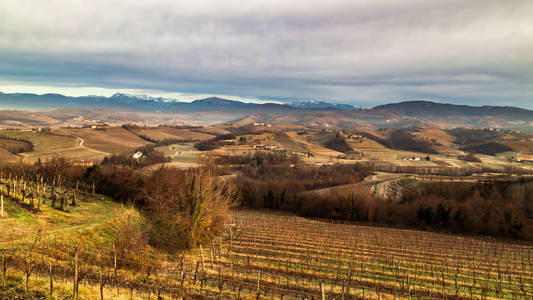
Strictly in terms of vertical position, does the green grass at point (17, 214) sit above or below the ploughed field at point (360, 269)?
above

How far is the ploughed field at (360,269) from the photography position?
21641 millimetres

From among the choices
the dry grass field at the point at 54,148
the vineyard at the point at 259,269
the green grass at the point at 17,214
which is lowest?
the dry grass field at the point at 54,148

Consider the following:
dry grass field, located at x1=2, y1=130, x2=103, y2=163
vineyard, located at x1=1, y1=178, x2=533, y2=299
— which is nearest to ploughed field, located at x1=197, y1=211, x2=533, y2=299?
vineyard, located at x1=1, y1=178, x2=533, y2=299

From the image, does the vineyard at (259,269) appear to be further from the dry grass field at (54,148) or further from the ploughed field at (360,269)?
the dry grass field at (54,148)

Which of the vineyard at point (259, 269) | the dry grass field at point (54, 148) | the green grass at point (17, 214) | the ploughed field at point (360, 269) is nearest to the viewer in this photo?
the vineyard at point (259, 269)

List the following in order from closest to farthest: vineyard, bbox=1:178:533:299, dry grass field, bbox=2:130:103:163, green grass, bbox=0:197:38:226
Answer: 1. vineyard, bbox=1:178:533:299
2. green grass, bbox=0:197:38:226
3. dry grass field, bbox=2:130:103:163

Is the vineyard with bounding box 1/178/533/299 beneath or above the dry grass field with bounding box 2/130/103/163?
above

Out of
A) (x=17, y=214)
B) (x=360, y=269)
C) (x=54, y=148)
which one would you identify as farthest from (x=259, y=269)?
(x=54, y=148)

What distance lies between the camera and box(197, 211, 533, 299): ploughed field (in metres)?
21.6

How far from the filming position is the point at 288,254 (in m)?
30.9

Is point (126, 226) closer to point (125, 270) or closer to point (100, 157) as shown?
point (125, 270)

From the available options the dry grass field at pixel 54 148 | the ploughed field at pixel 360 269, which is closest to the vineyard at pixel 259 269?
the ploughed field at pixel 360 269

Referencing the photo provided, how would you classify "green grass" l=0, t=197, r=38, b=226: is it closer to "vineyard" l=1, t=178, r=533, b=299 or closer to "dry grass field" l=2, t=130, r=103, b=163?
"vineyard" l=1, t=178, r=533, b=299

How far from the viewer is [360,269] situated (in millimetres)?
27562
